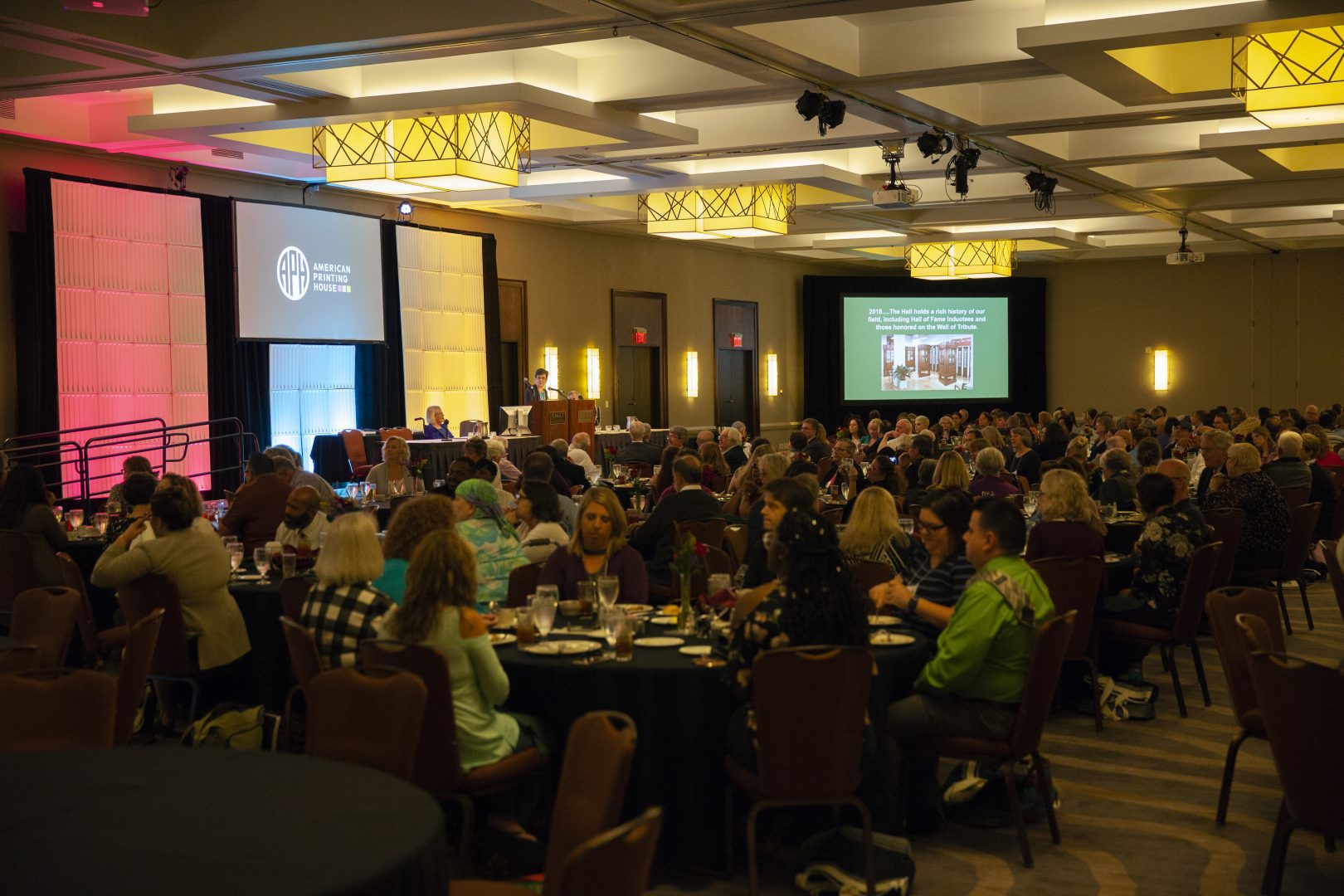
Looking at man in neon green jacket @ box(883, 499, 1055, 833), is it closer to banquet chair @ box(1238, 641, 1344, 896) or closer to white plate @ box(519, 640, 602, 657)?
banquet chair @ box(1238, 641, 1344, 896)

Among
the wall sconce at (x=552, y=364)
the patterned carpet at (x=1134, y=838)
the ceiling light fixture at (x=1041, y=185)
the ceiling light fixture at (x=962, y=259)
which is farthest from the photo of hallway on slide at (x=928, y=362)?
the patterned carpet at (x=1134, y=838)

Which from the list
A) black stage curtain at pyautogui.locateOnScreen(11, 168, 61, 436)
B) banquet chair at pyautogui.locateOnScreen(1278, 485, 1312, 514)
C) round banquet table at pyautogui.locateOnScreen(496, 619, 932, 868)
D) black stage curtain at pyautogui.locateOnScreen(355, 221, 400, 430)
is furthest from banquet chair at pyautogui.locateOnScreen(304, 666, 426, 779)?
black stage curtain at pyautogui.locateOnScreen(355, 221, 400, 430)

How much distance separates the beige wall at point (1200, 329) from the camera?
80.4 ft

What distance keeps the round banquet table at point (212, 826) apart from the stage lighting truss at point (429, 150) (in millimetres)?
8481

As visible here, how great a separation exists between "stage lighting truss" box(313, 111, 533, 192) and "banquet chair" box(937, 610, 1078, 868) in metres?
7.67

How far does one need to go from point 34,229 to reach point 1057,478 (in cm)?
991

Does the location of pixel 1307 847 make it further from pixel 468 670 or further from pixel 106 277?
pixel 106 277

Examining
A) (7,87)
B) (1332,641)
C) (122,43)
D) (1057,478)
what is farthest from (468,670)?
(7,87)

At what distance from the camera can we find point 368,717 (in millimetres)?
3662

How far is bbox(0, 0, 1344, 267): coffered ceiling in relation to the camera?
27.0ft

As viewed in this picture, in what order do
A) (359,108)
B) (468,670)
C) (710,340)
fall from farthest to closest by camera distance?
(710,340), (359,108), (468,670)

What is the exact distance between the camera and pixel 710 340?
22.9 metres

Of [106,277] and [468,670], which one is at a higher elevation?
[106,277]

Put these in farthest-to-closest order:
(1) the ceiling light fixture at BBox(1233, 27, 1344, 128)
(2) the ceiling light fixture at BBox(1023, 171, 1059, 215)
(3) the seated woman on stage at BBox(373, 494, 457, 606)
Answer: (2) the ceiling light fixture at BBox(1023, 171, 1059, 215), (1) the ceiling light fixture at BBox(1233, 27, 1344, 128), (3) the seated woman on stage at BBox(373, 494, 457, 606)
